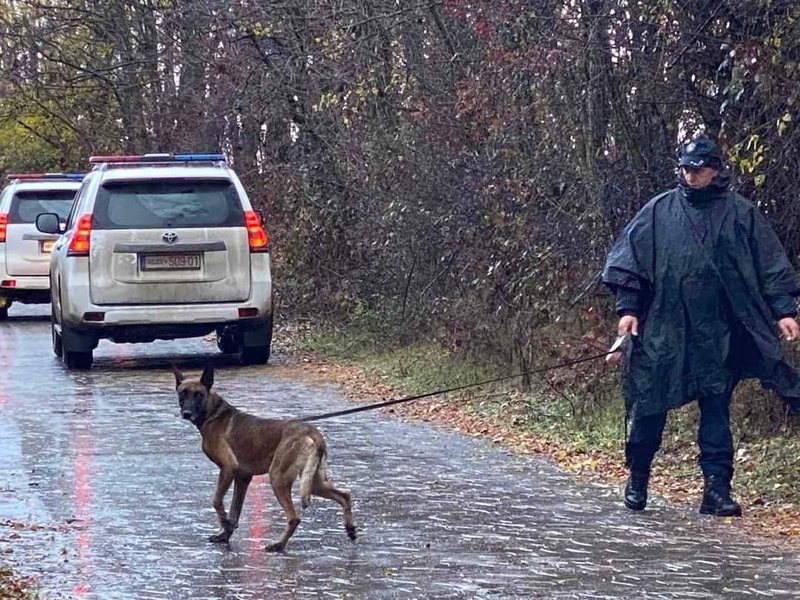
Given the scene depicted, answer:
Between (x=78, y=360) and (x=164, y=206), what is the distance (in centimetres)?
179

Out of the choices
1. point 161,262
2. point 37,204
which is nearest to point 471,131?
point 161,262

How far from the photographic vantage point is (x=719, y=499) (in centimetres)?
846

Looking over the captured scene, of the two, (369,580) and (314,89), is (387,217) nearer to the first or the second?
(314,89)

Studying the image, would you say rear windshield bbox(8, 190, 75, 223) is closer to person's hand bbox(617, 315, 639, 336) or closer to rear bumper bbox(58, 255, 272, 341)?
rear bumper bbox(58, 255, 272, 341)

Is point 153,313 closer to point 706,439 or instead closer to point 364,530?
point 364,530

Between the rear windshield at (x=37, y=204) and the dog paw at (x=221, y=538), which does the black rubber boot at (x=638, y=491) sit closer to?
the dog paw at (x=221, y=538)

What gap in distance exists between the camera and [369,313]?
1819 cm

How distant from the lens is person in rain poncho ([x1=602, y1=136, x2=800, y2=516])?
27.7 feet

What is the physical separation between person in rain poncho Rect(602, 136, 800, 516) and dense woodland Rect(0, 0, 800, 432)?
3.21 feet

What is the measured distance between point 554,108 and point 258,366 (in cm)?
495

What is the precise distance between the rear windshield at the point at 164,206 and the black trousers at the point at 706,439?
817 cm

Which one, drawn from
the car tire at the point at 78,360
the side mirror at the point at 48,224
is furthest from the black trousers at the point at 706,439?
the side mirror at the point at 48,224

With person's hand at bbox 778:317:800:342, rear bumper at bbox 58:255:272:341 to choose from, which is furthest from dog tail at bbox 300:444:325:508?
rear bumper at bbox 58:255:272:341

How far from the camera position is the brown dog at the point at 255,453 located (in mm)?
7730
